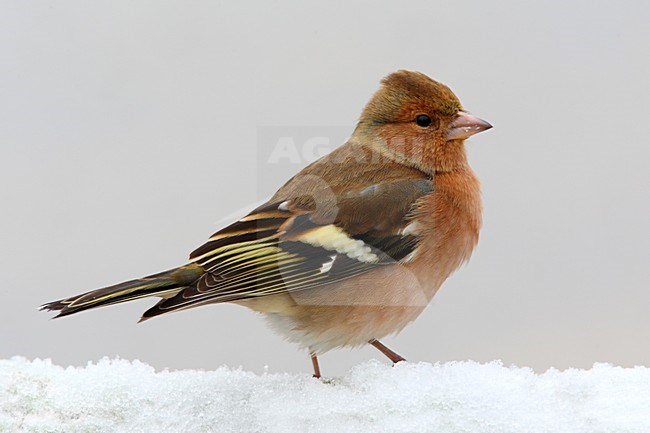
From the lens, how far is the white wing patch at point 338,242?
10.6 feet

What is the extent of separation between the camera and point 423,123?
145 inches

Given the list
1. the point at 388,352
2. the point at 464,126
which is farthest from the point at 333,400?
the point at 464,126

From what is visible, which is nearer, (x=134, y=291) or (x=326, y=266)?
(x=134, y=291)

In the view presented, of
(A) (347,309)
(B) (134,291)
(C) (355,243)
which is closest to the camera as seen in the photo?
(B) (134,291)

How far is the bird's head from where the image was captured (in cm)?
366

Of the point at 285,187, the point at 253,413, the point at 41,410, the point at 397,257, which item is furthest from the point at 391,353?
the point at 41,410

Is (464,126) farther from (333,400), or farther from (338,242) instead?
(333,400)

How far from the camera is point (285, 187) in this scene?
361 cm

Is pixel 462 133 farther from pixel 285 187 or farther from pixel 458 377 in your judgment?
pixel 458 377

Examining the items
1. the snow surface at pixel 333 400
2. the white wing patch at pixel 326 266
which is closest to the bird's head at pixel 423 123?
the white wing patch at pixel 326 266

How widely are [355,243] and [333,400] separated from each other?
29.6 inches

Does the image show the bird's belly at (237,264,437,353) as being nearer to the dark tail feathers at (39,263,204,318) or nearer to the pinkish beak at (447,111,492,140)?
the dark tail feathers at (39,263,204,318)

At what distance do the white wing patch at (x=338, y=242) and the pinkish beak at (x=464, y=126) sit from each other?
0.72m

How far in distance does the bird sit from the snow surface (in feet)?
0.84
